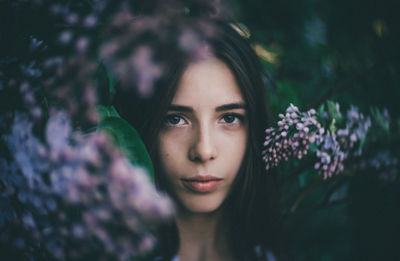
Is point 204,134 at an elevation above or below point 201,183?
above

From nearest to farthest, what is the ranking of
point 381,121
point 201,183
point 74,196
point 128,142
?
1. point 74,196
2. point 128,142
3. point 201,183
4. point 381,121

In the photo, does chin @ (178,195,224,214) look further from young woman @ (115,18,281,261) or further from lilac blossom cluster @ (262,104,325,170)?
lilac blossom cluster @ (262,104,325,170)

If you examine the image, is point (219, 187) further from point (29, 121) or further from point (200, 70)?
point (29, 121)

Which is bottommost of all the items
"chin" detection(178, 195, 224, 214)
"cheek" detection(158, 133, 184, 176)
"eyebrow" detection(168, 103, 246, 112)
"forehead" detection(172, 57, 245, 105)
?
"chin" detection(178, 195, 224, 214)

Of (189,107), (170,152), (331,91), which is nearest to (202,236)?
(170,152)

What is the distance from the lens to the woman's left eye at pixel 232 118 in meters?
0.81

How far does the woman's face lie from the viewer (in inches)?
29.3

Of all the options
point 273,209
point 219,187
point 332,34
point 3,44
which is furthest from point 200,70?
point 332,34

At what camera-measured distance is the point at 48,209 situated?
0.49m

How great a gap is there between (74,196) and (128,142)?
0.15 metres

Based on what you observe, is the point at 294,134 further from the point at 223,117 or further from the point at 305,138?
A: the point at 223,117

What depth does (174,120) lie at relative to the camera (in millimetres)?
799

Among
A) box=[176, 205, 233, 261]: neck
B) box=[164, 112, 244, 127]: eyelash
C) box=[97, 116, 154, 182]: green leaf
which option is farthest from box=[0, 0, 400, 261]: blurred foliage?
→ box=[176, 205, 233, 261]: neck

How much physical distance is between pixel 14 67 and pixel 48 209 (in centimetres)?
27
